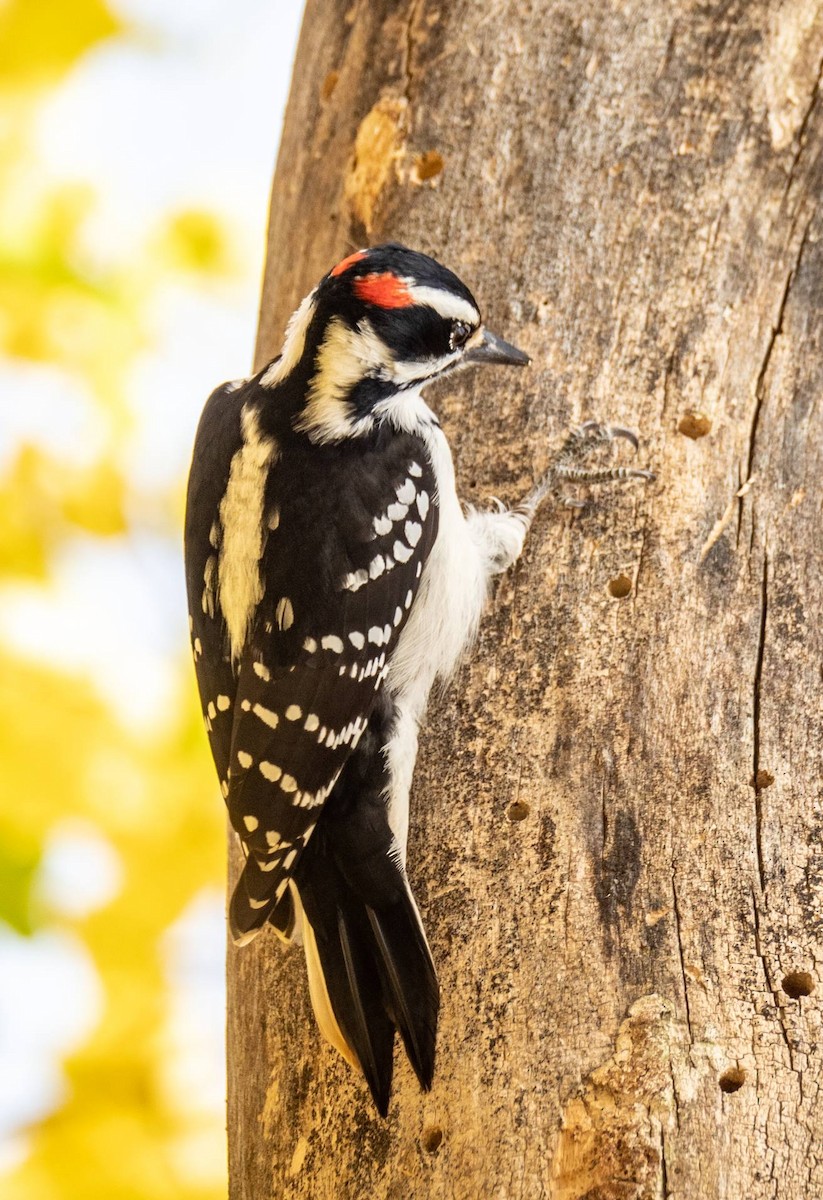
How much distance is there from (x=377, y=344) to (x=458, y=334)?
0.17 meters

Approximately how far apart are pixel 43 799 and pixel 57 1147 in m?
1.02

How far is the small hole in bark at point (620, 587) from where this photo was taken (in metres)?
2.42

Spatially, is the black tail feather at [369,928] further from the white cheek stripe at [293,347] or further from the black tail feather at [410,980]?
the white cheek stripe at [293,347]

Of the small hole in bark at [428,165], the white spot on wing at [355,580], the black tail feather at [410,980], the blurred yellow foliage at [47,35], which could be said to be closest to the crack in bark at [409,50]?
the small hole in bark at [428,165]

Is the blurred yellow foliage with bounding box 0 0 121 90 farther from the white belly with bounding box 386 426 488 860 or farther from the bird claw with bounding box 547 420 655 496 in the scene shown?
the bird claw with bounding box 547 420 655 496

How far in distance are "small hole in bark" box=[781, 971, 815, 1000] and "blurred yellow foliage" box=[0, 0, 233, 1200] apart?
7.03 ft

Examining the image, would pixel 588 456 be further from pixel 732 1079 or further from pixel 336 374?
pixel 732 1079

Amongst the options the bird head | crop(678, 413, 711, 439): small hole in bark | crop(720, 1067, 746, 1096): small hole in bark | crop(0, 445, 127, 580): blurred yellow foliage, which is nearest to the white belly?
the bird head

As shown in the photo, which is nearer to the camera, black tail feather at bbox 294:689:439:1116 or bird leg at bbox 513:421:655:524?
black tail feather at bbox 294:689:439:1116

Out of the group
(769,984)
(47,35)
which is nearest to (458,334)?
(769,984)

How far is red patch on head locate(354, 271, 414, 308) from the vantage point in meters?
2.46

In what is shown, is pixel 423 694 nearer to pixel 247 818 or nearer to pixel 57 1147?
pixel 247 818

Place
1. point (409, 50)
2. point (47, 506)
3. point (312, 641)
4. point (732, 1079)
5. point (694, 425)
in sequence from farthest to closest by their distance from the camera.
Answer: point (47, 506), point (409, 50), point (694, 425), point (312, 641), point (732, 1079)

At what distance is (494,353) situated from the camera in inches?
101
